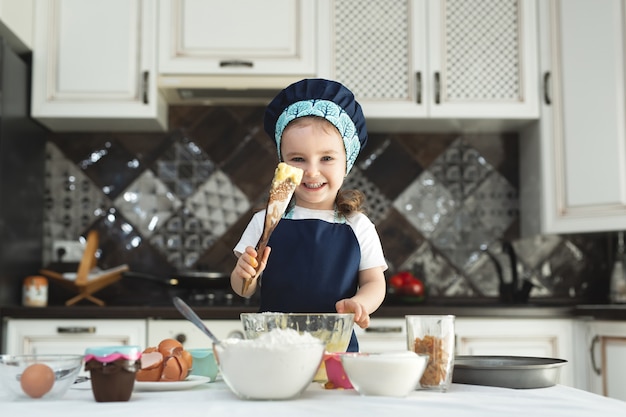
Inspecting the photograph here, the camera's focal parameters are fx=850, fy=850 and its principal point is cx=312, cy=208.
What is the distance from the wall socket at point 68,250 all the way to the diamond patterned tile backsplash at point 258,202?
39mm

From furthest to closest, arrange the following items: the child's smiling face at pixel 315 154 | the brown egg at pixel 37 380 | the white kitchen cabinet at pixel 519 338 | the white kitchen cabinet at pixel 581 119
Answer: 1. the white kitchen cabinet at pixel 581 119
2. the white kitchen cabinet at pixel 519 338
3. the child's smiling face at pixel 315 154
4. the brown egg at pixel 37 380

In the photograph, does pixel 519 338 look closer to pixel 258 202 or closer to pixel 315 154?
pixel 258 202

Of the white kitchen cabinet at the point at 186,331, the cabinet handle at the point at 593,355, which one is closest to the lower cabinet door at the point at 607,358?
the cabinet handle at the point at 593,355

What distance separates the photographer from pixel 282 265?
190 cm

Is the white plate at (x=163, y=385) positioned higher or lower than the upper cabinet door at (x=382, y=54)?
lower

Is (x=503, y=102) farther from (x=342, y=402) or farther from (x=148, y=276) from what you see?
(x=342, y=402)

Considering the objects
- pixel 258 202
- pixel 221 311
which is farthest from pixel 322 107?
pixel 258 202

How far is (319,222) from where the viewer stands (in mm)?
1922

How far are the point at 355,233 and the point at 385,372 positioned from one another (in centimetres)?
83

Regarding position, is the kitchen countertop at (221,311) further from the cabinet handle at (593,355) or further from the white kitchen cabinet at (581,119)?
the white kitchen cabinet at (581,119)

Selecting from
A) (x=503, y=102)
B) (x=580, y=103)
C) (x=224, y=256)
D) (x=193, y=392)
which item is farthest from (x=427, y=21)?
(x=193, y=392)

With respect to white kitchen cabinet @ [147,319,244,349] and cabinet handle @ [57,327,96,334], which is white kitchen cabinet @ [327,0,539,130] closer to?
white kitchen cabinet @ [147,319,244,349]

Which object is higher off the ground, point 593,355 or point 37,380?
point 37,380

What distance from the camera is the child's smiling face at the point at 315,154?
180cm
